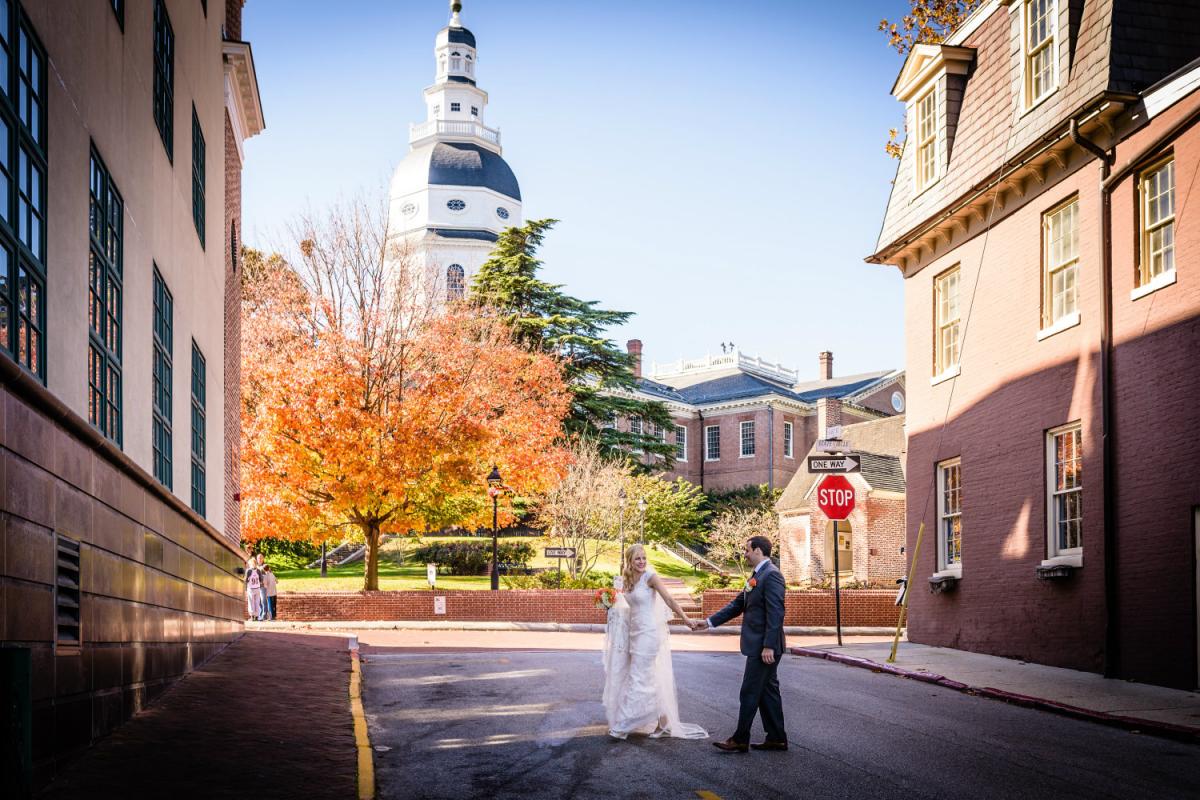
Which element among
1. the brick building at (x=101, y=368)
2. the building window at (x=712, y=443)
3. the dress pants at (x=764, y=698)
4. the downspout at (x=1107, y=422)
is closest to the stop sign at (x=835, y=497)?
the downspout at (x=1107, y=422)

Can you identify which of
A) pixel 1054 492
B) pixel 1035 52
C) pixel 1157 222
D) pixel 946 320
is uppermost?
pixel 1035 52

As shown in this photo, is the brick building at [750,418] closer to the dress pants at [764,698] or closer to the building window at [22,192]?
the dress pants at [764,698]

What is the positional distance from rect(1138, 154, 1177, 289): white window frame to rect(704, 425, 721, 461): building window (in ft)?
182

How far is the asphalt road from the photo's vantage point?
8617 millimetres

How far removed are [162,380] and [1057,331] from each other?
12307 millimetres

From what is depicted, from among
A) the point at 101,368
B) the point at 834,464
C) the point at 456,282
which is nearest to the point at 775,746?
the point at 101,368

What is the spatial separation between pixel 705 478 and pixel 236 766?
6326 cm

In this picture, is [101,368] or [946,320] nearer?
[101,368]

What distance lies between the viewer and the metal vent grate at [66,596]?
26.3 feet

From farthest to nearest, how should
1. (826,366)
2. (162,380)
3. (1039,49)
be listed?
(826,366)
(1039,49)
(162,380)

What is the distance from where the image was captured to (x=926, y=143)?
877 inches

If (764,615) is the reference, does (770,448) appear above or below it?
above

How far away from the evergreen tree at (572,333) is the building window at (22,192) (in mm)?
42313

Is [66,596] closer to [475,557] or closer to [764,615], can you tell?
[764,615]
